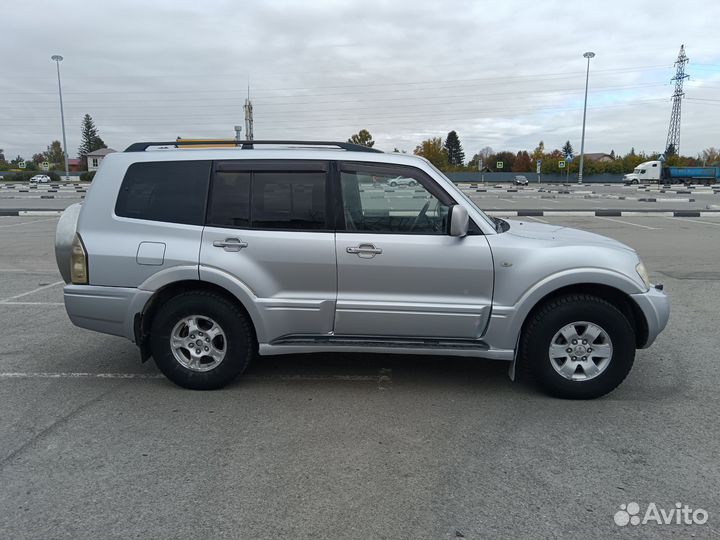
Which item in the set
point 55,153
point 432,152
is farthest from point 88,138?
point 432,152

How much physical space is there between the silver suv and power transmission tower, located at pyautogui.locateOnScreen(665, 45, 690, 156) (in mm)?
92906

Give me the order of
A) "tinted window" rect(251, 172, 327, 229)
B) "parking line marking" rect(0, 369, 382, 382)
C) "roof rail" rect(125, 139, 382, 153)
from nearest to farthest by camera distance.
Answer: "tinted window" rect(251, 172, 327, 229) < "roof rail" rect(125, 139, 382, 153) < "parking line marking" rect(0, 369, 382, 382)

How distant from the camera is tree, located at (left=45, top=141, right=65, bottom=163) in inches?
4636

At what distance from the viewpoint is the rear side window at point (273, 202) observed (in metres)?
4.30

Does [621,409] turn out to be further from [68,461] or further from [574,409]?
Answer: [68,461]

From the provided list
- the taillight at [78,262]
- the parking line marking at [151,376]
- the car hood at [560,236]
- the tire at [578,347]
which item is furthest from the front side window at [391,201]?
the taillight at [78,262]

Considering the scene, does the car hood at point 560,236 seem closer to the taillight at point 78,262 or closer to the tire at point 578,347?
the tire at point 578,347

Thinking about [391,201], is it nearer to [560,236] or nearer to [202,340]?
[560,236]

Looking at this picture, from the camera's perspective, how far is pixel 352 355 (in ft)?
17.5

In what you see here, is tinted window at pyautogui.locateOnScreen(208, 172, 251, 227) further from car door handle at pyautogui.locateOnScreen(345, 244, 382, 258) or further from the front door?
car door handle at pyautogui.locateOnScreen(345, 244, 382, 258)

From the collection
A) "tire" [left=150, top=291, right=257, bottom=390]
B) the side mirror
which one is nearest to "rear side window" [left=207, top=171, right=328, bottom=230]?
"tire" [left=150, top=291, right=257, bottom=390]

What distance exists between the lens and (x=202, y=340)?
14.4ft

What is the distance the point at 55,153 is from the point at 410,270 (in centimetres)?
13578

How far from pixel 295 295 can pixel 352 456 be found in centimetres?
136
